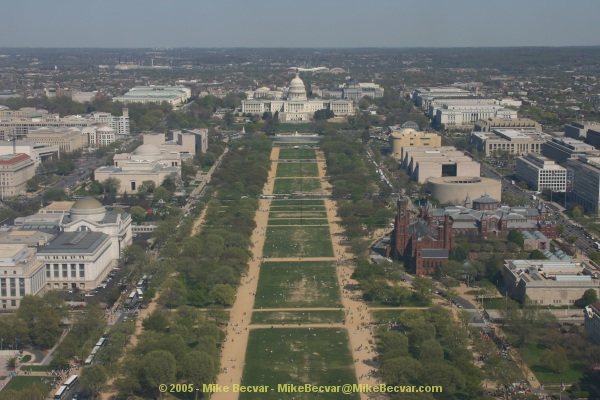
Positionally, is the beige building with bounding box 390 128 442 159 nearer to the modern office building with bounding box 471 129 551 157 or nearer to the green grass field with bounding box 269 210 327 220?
the modern office building with bounding box 471 129 551 157

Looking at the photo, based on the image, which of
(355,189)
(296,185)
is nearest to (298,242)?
(355,189)

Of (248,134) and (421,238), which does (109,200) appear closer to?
(421,238)

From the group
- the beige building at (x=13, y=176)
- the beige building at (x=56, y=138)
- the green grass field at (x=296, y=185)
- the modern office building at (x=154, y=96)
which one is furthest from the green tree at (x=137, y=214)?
the modern office building at (x=154, y=96)

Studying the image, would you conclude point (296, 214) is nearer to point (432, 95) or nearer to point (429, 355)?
point (429, 355)

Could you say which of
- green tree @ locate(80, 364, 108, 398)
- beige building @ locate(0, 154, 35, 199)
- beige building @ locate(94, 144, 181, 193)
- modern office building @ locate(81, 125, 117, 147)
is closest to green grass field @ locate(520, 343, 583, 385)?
green tree @ locate(80, 364, 108, 398)

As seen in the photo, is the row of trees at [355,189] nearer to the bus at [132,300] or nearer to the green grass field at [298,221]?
the green grass field at [298,221]

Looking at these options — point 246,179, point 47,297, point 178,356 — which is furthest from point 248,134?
point 178,356
